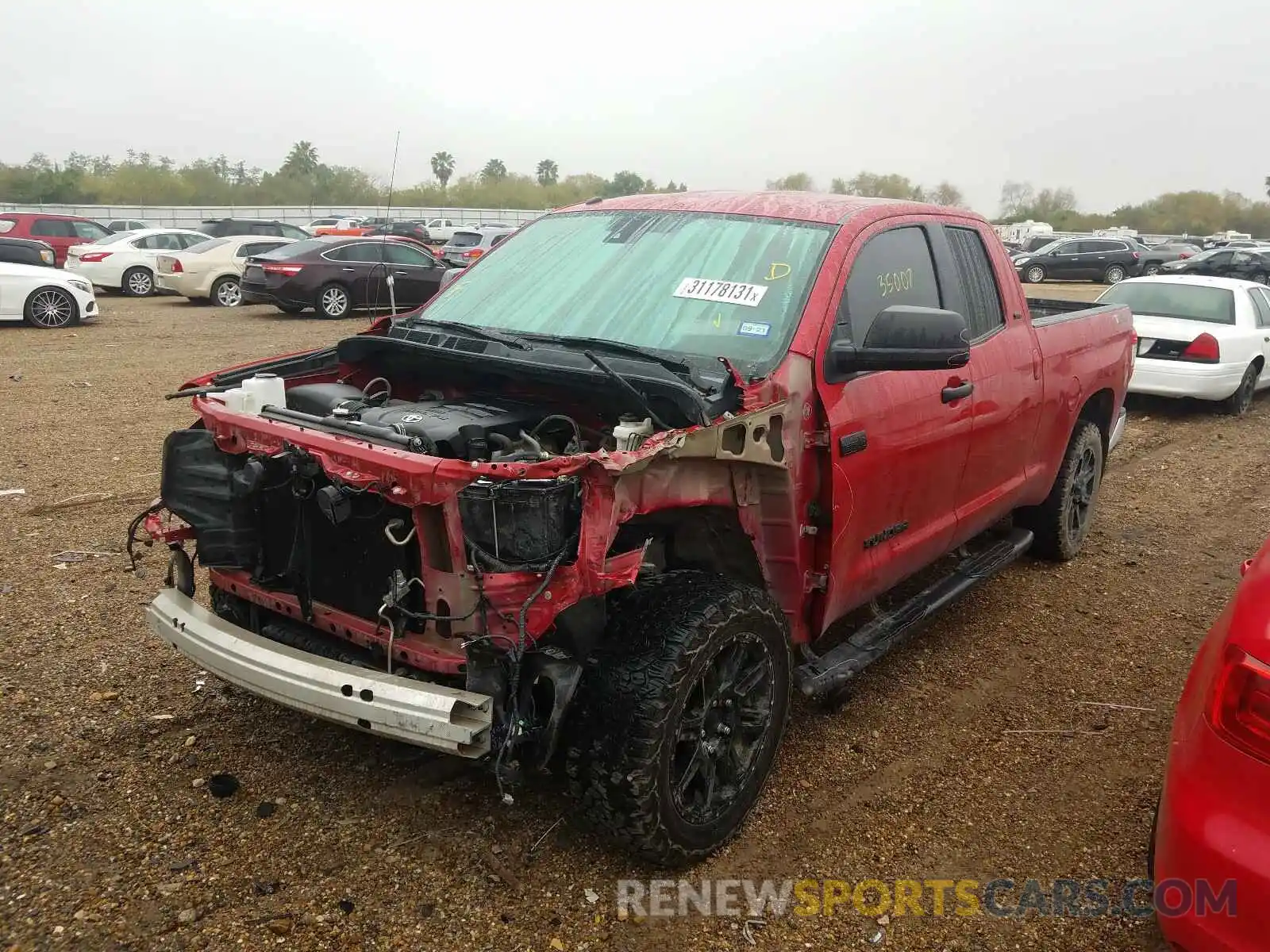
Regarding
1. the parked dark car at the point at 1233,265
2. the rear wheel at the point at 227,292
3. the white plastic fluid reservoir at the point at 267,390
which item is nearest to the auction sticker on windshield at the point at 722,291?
the white plastic fluid reservoir at the point at 267,390

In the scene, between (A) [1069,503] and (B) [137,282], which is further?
(B) [137,282]

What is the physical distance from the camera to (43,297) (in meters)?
14.2

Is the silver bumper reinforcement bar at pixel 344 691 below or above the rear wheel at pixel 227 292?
below

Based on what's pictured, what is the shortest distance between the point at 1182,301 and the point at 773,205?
340 inches

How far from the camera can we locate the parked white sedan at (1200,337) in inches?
385

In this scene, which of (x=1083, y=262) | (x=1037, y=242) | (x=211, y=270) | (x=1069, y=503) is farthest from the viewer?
(x=1037, y=242)

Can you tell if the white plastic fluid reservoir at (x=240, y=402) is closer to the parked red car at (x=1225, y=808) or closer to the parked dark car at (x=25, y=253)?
the parked red car at (x=1225, y=808)

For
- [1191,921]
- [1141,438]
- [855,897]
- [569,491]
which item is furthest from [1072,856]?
[1141,438]

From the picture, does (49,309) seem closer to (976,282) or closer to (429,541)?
Answer: (976,282)

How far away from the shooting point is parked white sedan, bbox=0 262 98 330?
45.5 ft

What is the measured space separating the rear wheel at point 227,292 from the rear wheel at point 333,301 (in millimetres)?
2765

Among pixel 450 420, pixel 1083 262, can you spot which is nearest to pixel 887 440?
pixel 450 420

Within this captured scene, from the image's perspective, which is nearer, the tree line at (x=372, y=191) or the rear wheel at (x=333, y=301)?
the rear wheel at (x=333, y=301)

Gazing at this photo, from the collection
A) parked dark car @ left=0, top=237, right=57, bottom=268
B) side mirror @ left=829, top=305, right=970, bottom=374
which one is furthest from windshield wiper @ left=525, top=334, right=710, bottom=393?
parked dark car @ left=0, top=237, right=57, bottom=268
